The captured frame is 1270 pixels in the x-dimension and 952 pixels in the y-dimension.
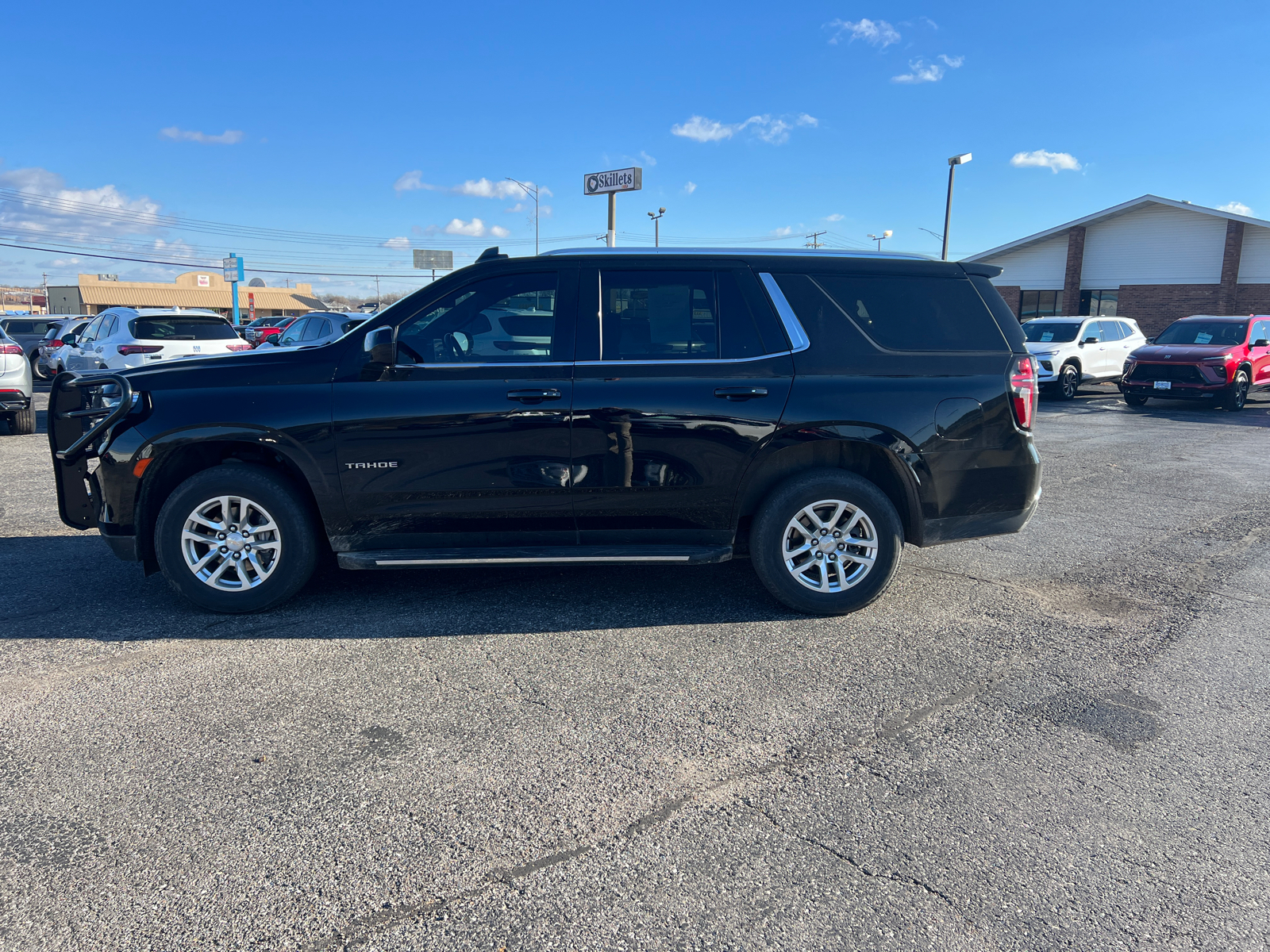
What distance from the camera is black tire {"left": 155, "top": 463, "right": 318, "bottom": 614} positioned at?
4.62m

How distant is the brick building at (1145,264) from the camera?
34562 mm

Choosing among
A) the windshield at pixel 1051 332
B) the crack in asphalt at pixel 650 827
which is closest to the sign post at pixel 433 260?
the windshield at pixel 1051 332

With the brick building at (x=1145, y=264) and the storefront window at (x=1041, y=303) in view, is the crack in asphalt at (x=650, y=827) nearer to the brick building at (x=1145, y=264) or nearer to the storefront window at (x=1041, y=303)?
the brick building at (x=1145, y=264)

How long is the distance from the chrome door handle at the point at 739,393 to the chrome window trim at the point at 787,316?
31 cm

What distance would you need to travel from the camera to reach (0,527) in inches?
270

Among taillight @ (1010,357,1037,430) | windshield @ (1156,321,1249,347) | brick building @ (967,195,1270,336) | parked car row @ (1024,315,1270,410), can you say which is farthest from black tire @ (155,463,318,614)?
brick building @ (967,195,1270,336)

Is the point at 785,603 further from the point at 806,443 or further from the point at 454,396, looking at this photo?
the point at 454,396

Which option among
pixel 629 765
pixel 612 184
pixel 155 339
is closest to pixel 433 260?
pixel 612 184

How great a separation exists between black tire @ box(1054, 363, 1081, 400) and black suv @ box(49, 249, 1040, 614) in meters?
16.3

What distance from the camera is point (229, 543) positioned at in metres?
4.70

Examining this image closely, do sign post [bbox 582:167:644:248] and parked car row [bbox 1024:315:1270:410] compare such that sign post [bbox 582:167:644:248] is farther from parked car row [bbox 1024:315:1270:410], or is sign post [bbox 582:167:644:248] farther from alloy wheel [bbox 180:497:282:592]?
alloy wheel [bbox 180:497:282:592]

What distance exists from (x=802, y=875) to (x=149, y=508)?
12.9 feet

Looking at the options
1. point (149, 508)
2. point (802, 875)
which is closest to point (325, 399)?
point (149, 508)

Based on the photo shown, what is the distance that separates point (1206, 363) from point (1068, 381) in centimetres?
287
